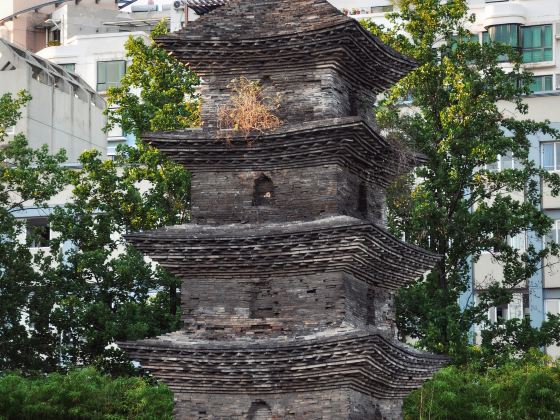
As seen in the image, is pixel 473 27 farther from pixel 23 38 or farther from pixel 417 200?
pixel 417 200

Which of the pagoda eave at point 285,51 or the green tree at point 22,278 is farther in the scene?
the green tree at point 22,278

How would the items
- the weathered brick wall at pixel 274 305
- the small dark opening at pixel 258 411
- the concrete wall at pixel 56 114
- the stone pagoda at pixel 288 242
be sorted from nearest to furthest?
the stone pagoda at pixel 288 242
the small dark opening at pixel 258 411
the weathered brick wall at pixel 274 305
the concrete wall at pixel 56 114

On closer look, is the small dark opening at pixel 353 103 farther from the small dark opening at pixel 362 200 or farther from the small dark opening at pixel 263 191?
the small dark opening at pixel 263 191

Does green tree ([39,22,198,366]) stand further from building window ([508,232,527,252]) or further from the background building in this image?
building window ([508,232,527,252])

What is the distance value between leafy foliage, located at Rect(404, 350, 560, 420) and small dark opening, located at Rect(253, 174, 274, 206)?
→ 33.7ft

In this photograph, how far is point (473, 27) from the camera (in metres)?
86.6

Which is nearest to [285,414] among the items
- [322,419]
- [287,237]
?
[322,419]

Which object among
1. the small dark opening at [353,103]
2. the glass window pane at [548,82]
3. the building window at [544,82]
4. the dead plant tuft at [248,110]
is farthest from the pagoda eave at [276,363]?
the glass window pane at [548,82]

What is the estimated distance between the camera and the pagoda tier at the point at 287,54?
148 feet

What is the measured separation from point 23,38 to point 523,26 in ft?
86.1

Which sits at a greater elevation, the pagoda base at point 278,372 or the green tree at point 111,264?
the green tree at point 111,264

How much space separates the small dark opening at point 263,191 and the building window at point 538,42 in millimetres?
43977

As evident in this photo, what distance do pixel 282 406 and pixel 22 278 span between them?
1799 cm

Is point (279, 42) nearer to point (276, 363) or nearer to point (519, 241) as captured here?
point (276, 363)
